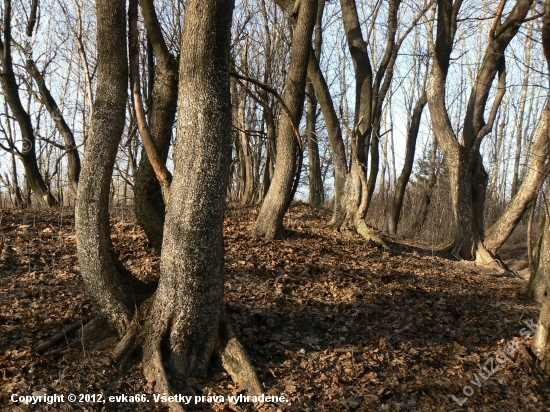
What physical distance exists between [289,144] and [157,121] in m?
3.02

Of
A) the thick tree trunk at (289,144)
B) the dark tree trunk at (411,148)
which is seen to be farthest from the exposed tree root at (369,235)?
the dark tree trunk at (411,148)

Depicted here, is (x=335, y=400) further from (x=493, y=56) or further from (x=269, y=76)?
(x=269, y=76)

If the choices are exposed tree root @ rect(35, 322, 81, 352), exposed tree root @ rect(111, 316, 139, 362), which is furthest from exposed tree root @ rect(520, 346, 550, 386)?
exposed tree root @ rect(35, 322, 81, 352)

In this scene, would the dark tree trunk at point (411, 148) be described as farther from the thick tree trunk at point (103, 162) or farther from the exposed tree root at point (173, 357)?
the thick tree trunk at point (103, 162)

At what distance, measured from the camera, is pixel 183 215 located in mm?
4180

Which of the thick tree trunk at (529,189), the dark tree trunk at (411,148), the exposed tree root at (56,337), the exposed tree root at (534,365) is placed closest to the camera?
the exposed tree root at (56,337)

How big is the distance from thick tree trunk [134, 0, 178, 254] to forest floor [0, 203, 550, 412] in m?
0.71

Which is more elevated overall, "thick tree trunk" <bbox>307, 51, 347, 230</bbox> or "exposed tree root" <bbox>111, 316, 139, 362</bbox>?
"thick tree trunk" <bbox>307, 51, 347, 230</bbox>

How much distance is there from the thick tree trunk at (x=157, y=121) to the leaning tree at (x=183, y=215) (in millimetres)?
1120

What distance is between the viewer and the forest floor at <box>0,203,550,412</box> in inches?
163

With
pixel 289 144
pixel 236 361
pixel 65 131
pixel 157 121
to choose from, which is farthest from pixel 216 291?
pixel 65 131

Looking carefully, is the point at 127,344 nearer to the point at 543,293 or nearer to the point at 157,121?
the point at 157,121

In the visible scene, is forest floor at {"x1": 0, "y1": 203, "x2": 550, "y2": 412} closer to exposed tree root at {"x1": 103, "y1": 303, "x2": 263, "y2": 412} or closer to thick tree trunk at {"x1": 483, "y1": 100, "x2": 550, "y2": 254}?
exposed tree root at {"x1": 103, "y1": 303, "x2": 263, "y2": 412}

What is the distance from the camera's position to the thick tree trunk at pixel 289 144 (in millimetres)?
8141
